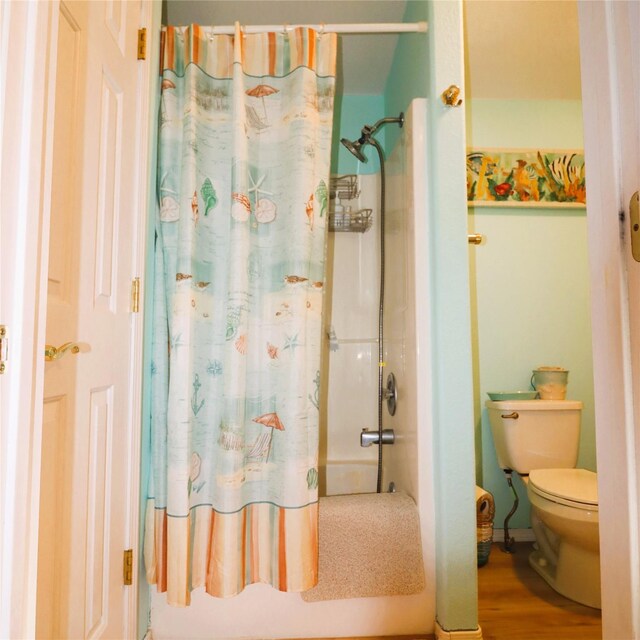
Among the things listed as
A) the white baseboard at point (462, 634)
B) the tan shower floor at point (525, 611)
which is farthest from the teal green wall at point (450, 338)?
the tan shower floor at point (525, 611)

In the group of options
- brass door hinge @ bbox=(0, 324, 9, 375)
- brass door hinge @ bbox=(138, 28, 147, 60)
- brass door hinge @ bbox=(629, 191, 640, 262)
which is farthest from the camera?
brass door hinge @ bbox=(138, 28, 147, 60)

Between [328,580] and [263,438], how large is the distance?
514 mm

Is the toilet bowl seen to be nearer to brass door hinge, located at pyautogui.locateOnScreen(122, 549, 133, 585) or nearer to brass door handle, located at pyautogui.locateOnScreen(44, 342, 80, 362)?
brass door hinge, located at pyautogui.locateOnScreen(122, 549, 133, 585)

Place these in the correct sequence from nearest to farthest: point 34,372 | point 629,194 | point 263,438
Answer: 1. point 629,194
2. point 34,372
3. point 263,438

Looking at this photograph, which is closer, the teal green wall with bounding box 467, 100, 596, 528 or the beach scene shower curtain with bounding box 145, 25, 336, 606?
the beach scene shower curtain with bounding box 145, 25, 336, 606

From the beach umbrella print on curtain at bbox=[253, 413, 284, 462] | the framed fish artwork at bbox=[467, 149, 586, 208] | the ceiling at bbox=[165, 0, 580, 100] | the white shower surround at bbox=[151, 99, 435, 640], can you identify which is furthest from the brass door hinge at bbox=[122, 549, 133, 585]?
the framed fish artwork at bbox=[467, 149, 586, 208]

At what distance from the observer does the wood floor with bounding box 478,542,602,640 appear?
1641 mm

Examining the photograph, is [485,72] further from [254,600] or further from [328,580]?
[254,600]

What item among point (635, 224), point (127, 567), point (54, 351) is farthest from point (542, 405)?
point (54, 351)

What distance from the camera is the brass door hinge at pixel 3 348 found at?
68 centimetres

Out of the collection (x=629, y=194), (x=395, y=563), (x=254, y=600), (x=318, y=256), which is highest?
(x=318, y=256)

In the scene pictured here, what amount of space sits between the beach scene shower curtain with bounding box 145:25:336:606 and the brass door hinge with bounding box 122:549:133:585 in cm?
8

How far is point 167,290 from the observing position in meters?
1.54

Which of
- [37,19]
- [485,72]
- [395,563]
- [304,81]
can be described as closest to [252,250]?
[304,81]
